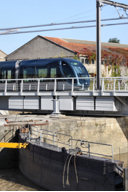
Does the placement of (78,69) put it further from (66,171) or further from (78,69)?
(66,171)

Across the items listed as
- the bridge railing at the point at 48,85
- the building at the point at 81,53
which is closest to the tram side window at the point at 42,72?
the bridge railing at the point at 48,85

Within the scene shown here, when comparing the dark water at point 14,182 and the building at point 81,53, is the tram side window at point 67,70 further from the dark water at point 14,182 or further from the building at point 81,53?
the building at point 81,53

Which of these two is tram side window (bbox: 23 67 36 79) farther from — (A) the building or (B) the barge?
(A) the building

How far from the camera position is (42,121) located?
21.3 meters

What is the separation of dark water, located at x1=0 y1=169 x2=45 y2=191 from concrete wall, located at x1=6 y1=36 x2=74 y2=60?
32.9 m

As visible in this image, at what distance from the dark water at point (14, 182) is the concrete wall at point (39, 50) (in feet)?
108

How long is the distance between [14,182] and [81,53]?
114 feet

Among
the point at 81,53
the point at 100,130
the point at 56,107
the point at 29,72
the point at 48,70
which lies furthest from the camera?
the point at 81,53

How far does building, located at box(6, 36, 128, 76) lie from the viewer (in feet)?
169

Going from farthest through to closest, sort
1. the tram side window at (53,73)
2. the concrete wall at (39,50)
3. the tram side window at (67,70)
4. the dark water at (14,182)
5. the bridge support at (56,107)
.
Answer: the concrete wall at (39,50)
the tram side window at (53,73)
the tram side window at (67,70)
the bridge support at (56,107)
the dark water at (14,182)

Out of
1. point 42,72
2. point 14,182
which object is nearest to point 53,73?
point 42,72

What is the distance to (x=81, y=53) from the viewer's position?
167 feet

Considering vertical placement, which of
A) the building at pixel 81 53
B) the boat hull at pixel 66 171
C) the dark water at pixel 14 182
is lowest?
the dark water at pixel 14 182

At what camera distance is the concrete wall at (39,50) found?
52.0 m
